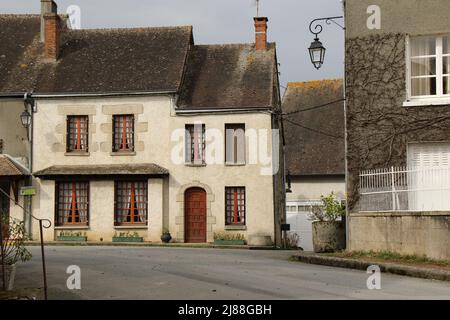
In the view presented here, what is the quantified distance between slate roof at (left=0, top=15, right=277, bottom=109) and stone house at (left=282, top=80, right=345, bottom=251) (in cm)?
490

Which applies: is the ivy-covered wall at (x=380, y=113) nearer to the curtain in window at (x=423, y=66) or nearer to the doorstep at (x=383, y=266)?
the curtain in window at (x=423, y=66)

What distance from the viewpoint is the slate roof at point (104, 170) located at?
88.8 feet

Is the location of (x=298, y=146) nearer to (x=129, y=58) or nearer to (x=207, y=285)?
(x=129, y=58)

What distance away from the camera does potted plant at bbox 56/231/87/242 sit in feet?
89.3

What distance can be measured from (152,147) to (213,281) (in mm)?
16491

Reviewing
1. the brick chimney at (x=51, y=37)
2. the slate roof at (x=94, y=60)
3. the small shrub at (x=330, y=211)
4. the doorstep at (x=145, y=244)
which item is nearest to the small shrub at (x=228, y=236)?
the doorstep at (x=145, y=244)

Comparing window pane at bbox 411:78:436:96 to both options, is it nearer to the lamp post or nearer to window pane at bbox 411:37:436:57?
window pane at bbox 411:37:436:57

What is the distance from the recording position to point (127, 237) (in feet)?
88.9

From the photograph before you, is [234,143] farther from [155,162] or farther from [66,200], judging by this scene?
[66,200]

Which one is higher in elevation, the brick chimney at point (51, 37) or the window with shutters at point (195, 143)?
the brick chimney at point (51, 37)

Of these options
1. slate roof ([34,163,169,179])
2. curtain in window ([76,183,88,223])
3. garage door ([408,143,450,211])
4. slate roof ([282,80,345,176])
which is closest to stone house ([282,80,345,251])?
slate roof ([282,80,345,176])

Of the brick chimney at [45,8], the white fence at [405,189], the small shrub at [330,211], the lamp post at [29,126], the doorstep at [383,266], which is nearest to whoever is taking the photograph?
the doorstep at [383,266]

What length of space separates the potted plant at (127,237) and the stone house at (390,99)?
11.7 m
